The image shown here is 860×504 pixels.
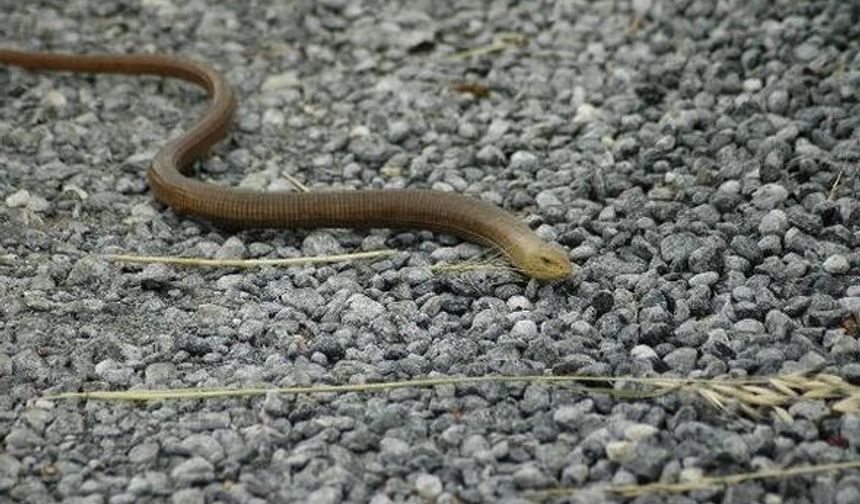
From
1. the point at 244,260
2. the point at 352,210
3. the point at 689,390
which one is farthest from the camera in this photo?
the point at 352,210

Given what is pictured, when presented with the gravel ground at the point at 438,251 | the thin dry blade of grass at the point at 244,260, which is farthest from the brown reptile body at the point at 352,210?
the thin dry blade of grass at the point at 244,260

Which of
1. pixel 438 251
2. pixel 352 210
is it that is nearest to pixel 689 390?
pixel 438 251

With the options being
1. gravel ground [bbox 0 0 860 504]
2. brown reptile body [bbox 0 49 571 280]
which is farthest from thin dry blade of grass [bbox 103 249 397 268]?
brown reptile body [bbox 0 49 571 280]

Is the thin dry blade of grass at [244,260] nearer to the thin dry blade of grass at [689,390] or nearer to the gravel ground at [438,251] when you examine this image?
the gravel ground at [438,251]

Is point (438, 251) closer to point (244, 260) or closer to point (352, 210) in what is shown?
point (352, 210)

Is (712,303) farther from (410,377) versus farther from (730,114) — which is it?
(730,114)

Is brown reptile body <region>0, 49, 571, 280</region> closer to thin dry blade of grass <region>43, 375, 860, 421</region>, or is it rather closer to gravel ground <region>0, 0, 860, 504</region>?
gravel ground <region>0, 0, 860, 504</region>
